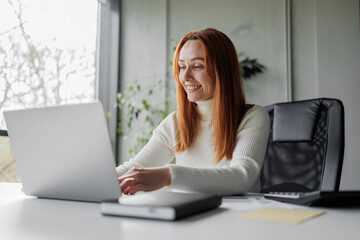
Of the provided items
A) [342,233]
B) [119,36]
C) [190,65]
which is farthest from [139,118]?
[342,233]

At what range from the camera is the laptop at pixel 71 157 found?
0.79 m

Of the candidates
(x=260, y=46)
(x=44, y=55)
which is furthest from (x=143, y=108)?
(x=260, y=46)

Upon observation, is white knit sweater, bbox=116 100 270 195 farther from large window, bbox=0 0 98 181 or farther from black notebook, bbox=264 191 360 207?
large window, bbox=0 0 98 181

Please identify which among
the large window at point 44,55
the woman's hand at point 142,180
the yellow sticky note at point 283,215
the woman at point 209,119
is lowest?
the yellow sticky note at point 283,215

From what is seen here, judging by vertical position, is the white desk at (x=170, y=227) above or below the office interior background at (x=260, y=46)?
below

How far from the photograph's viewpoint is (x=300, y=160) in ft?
4.93

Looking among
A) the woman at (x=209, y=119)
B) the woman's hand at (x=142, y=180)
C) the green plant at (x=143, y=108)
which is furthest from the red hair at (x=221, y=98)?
the green plant at (x=143, y=108)

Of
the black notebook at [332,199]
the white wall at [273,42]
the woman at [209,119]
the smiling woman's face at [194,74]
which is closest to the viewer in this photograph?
the black notebook at [332,199]

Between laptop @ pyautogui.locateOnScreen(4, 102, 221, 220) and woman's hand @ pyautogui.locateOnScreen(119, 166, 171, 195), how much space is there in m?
0.05

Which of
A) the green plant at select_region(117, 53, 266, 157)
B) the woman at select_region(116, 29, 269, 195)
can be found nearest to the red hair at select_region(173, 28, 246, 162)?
the woman at select_region(116, 29, 269, 195)

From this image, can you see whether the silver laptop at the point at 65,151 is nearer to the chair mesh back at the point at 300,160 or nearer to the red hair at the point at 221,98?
the red hair at the point at 221,98

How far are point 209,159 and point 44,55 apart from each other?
1852 millimetres

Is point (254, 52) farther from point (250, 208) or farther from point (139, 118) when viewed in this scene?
point (250, 208)

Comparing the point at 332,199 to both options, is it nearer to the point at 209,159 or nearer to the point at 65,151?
the point at 65,151
